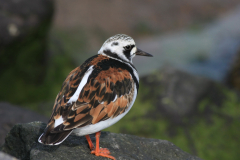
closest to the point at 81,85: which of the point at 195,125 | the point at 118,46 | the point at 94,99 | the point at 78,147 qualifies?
the point at 94,99

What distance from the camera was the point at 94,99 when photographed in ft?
14.3

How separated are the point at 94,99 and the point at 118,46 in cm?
133

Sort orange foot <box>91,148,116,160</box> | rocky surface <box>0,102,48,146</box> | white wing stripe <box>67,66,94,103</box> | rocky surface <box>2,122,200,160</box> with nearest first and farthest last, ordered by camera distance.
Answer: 1. white wing stripe <box>67,66,94,103</box>
2. rocky surface <box>2,122,200,160</box>
3. orange foot <box>91,148,116,160</box>
4. rocky surface <box>0,102,48,146</box>

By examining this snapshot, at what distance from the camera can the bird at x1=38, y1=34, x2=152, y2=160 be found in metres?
4.07

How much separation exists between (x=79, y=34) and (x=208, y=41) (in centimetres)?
840

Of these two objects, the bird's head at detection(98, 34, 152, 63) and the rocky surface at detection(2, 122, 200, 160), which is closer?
the rocky surface at detection(2, 122, 200, 160)

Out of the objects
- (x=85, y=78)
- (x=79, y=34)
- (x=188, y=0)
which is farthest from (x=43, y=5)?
(x=188, y=0)

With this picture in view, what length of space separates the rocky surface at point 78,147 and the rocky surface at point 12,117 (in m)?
1.81

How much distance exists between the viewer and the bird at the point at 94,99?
4.07 metres

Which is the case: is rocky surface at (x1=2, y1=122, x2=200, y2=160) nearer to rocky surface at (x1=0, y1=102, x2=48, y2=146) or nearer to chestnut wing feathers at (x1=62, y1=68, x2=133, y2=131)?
chestnut wing feathers at (x1=62, y1=68, x2=133, y2=131)

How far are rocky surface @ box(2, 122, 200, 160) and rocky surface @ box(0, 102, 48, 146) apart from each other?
5.94 feet

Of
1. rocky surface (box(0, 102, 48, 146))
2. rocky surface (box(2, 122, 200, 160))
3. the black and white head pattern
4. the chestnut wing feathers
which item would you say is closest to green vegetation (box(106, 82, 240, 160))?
rocky surface (box(0, 102, 48, 146))

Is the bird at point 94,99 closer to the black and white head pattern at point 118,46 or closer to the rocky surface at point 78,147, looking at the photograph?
the black and white head pattern at point 118,46

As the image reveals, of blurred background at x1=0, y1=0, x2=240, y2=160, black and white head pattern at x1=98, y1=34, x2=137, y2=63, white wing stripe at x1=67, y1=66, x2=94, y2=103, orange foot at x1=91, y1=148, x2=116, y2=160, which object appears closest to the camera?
white wing stripe at x1=67, y1=66, x2=94, y2=103
